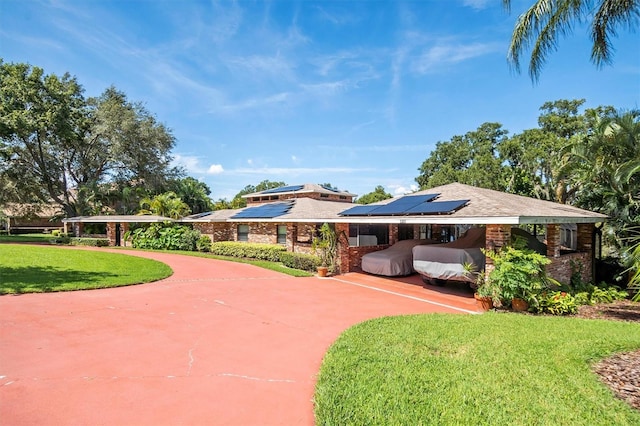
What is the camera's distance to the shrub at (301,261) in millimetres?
15234

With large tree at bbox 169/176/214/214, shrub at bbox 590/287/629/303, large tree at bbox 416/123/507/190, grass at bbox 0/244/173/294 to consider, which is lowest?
shrub at bbox 590/287/629/303

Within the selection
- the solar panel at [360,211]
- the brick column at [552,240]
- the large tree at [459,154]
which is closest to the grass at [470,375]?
the brick column at [552,240]

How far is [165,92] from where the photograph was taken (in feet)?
59.1

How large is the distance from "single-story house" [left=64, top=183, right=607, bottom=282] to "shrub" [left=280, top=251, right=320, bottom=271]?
4.01 feet

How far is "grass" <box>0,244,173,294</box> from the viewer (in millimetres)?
10328

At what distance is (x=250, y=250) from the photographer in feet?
65.1

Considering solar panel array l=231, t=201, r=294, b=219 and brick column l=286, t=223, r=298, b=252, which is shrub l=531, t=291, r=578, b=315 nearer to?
brick column l=286, t=223, r=298, b=252

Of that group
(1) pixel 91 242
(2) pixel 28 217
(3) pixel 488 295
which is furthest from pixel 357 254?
(2) pixel 28 217

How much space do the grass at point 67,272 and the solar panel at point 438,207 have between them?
9924 mm

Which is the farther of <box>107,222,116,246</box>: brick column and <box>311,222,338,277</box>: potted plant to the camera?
<box>107,222,116,246</box>: brick column

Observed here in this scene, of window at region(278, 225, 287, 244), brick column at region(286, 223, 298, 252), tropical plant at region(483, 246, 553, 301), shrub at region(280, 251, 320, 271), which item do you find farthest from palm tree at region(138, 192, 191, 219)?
tropical plant at region(483, 246, 553, 301)

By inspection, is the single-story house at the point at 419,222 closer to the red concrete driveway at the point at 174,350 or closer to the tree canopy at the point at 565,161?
the tree canopy at the point at 565,161

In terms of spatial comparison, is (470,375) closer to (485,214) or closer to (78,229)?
(485,214)

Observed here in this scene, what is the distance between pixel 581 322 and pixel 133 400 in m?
8.96
